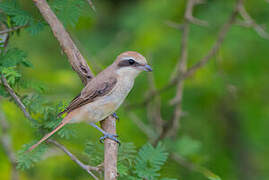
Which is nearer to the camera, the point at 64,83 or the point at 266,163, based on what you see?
the point at 64,83

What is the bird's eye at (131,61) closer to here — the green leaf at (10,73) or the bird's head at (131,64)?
the bird's head at (131,64)

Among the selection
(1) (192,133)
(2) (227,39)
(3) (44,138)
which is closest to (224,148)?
(1) (192,133)

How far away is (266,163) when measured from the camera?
6.25 meters

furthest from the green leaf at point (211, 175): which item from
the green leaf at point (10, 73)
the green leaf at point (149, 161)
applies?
the green leaf at point (10, 73)

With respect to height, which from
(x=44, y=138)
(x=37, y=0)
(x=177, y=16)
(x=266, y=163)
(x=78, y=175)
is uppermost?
(x=37, y=0)

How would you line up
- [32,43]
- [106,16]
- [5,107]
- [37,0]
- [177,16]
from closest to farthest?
[37,0], [5,107], [177,16], [32,43], [106,16]

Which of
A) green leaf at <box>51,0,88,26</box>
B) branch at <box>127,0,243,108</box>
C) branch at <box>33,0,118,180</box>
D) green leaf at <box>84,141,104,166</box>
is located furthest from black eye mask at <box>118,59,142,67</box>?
branch at <box>127,0,243,108</box>

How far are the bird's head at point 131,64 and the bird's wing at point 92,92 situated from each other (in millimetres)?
141

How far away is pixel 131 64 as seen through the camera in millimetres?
3891

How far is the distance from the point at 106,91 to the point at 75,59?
22.9 inches

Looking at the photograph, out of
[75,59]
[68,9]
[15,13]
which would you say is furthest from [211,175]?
[15,13]

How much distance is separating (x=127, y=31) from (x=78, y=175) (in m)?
2.75

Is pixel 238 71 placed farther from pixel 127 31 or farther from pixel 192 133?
pixel 127 31

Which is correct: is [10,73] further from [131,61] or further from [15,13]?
[131,61]
